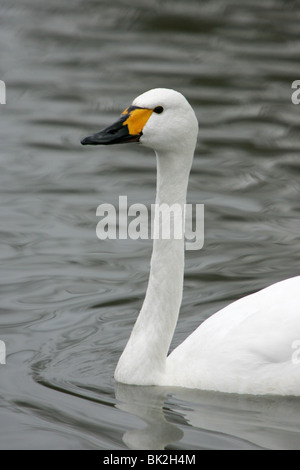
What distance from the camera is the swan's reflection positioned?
556cm

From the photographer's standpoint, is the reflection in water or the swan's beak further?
the swan's beak

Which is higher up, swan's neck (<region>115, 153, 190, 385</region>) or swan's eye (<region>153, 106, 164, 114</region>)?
swan's eye (<region>153, 106, 164, 114</region>)

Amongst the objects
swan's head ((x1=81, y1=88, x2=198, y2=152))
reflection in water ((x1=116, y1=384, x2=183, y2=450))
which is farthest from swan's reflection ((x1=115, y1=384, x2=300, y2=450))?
swan's head ((x1=81, y1=88, x2=198, y2=152))

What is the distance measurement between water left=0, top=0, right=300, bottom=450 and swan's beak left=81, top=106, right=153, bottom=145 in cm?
139

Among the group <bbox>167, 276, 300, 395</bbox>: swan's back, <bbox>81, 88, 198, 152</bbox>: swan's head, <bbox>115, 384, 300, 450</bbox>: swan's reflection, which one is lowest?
<bbox>115, 384, 300, 450</bbox>: swan's reflection

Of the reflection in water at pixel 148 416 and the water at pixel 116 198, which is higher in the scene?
the water at pixel 116 198

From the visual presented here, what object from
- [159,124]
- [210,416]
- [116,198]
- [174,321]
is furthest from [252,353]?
[116,198]

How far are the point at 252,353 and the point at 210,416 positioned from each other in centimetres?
44

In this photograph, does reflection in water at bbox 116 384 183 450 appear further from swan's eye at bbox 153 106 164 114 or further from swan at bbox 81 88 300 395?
swan's eye at bbox 153 106 164 114

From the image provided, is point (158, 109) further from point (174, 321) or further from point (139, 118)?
point (174, 321)

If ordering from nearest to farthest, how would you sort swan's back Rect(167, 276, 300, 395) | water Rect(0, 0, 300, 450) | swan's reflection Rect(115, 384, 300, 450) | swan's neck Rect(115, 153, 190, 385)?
swan's reflection Rect(115, 384, 300, 450) < water Rect(0, 0, 300, 450) < swan's back Rect(167, 276, 300, 395) < swan's neck Rect(115, 153, 190, 385)

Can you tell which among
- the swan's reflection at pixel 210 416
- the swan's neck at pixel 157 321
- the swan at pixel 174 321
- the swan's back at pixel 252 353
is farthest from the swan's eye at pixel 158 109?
the swan's reflection at pixel 210 416

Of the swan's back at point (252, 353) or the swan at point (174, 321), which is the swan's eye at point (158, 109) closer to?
the swan at point (174, 321)

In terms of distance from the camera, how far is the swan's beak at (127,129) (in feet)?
19.5
